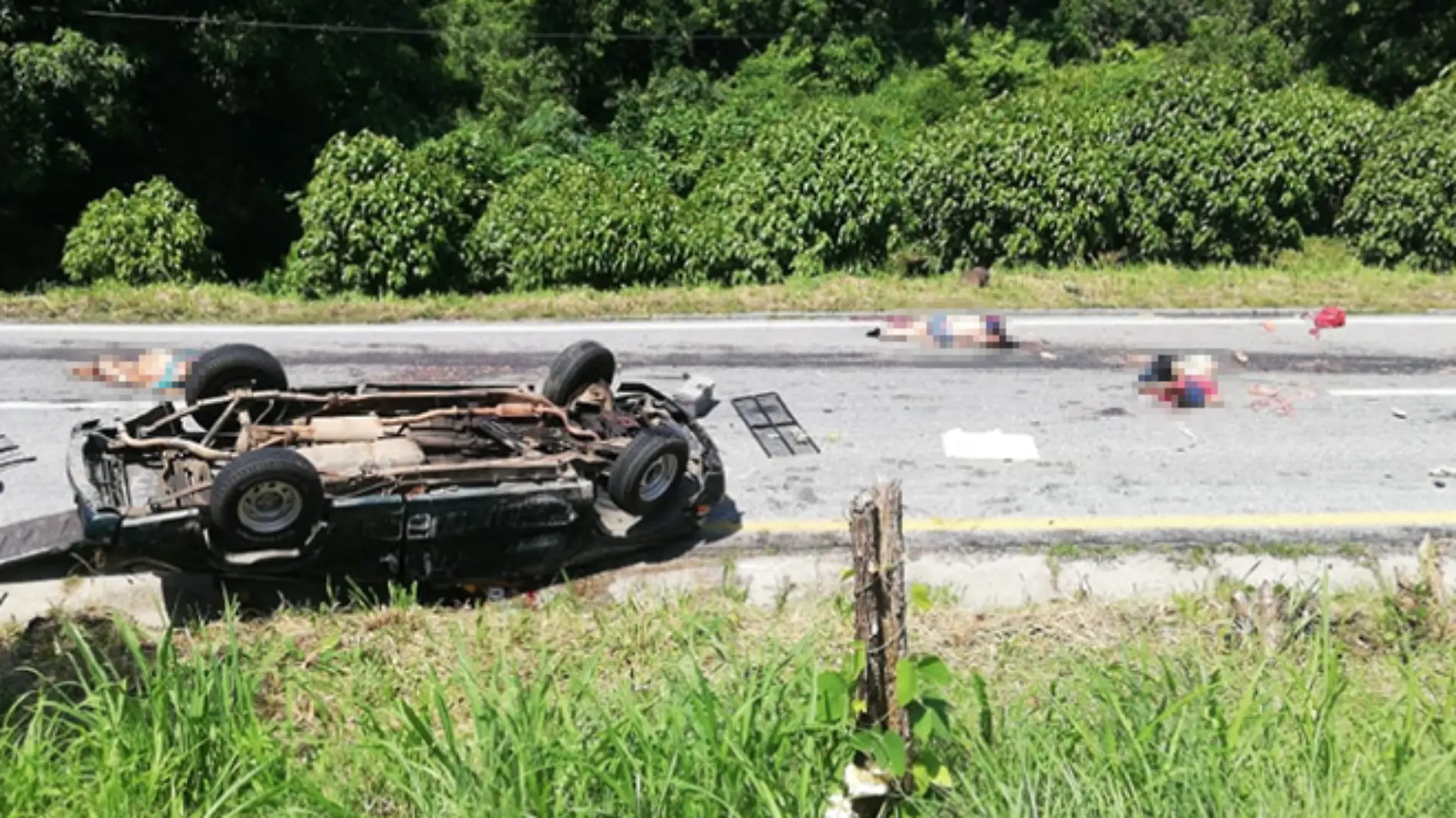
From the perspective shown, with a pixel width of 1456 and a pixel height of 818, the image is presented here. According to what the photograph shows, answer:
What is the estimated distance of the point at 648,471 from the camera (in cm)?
730

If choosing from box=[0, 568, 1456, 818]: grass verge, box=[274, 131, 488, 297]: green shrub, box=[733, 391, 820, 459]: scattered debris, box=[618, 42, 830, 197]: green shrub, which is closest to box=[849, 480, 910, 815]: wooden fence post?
box=[0, 568, 1456, 818]: grass verge

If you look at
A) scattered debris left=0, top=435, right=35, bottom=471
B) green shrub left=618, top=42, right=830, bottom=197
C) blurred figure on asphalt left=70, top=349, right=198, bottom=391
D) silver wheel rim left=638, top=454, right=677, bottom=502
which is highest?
green shrub left=618, top=42, right=830, bottom=197

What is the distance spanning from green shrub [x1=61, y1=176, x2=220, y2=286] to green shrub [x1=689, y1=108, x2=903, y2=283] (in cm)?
522

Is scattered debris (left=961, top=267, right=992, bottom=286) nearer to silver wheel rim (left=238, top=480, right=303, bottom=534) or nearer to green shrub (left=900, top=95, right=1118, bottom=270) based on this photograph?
green shrub (left=900, top=95, right=1118, bottom=270)

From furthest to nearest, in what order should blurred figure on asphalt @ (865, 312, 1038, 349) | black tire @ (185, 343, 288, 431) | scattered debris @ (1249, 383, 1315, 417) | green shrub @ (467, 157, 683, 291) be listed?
1. green shrub @ (467, 157, 683, 291)
2. blurred figure on asphalt @ (865, 312, 1038, 349)
3. scattered debris @ (1249, 383, 1315, 417)
4. black tire @ (185, 343, 288, 431)

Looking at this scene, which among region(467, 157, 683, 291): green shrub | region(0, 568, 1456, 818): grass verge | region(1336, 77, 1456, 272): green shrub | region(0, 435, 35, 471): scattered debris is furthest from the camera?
region(1336, 77, 1456, 272): green shrub

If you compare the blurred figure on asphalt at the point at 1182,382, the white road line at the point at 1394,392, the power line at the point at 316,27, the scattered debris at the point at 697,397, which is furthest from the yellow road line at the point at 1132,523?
the power line at the point at 316,27

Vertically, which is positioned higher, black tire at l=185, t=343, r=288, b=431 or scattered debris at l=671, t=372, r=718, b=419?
black tire at l=185, t=343, r=288, b=431

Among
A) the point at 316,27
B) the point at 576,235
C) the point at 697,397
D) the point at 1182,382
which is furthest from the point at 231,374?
the point at 316,27

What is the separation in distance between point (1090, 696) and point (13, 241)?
18.2 m

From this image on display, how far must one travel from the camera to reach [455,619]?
22.5ft

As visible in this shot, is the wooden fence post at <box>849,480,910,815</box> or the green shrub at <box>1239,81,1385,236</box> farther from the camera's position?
the green shrub at <box>1239,81,1385,236</box>

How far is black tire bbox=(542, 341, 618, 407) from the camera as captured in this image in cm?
825

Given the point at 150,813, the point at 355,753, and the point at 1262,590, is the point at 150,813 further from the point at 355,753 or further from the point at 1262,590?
the point at 1262,590
